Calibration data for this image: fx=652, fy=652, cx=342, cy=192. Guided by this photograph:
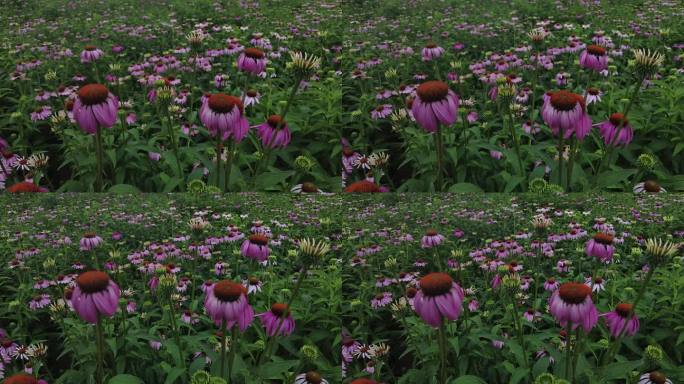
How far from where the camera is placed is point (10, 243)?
10.7 feet

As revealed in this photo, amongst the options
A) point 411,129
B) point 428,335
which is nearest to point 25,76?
point 411,129

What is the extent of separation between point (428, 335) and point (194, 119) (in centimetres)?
143

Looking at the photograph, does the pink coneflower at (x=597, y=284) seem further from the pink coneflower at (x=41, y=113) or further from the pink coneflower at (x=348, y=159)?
the pink coneflower at (x=41, y=113)

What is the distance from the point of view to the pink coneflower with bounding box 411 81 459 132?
155 centimetres

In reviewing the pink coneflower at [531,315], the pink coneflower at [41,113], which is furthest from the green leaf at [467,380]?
the pink coneflower at [41,113]

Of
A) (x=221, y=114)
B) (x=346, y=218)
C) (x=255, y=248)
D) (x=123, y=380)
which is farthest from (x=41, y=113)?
(x=221, y=114)

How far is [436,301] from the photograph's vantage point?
1.53 metres

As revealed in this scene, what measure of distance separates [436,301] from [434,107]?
458 mm

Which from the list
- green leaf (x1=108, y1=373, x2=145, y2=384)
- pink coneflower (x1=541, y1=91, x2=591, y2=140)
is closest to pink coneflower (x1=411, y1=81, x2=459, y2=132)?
pink coneflower (x1=541, y1=91, x2=591, y2=140)

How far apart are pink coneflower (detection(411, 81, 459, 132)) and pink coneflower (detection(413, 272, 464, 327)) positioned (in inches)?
14.7

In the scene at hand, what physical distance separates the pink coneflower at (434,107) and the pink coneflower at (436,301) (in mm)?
374

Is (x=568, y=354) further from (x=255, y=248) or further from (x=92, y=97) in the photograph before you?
(x=92, y=97)

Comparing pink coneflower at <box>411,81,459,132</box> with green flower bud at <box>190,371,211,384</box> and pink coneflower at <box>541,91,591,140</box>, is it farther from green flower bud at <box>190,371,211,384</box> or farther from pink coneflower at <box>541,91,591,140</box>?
green flower bud at <box>190,371,211,384</box>

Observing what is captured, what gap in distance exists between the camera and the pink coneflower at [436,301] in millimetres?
1531
